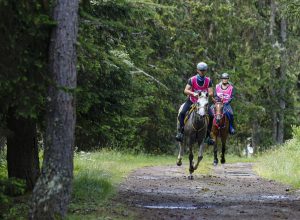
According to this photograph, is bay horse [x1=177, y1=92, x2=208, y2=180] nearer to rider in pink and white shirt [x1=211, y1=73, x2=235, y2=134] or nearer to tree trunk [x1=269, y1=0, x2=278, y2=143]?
rider in pink and white shirt [x1=211, y1=73, x2=235, y2=134]

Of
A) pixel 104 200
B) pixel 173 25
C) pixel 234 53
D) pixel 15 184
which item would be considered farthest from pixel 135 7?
pixel 234 53

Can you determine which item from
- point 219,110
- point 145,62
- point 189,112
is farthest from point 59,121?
point 145,62

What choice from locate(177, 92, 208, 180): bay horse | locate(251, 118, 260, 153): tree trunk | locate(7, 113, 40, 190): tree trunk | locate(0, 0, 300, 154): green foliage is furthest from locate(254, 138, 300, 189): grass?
locate(251, 118, 260, 153): tree trunk

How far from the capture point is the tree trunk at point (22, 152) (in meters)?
11.8

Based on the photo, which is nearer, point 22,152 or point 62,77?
point 62,77

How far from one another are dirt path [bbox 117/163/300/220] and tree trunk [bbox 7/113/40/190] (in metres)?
1.84

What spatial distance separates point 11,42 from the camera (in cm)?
812

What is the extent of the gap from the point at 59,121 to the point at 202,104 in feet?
29.3

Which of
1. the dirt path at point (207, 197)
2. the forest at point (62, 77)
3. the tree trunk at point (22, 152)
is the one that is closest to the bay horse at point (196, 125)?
the dirt path at point (207, 197)

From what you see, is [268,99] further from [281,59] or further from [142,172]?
[142,172]

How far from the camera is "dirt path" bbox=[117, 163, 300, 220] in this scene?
10302 millimetres

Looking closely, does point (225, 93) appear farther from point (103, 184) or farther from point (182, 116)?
point (103, 184)

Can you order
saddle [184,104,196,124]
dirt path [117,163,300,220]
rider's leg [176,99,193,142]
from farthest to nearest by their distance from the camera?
rider's leg [176,99,193,142] < saddle [184,104,196,124] < dirt path [117,163,300,220]

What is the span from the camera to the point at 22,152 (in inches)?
471
